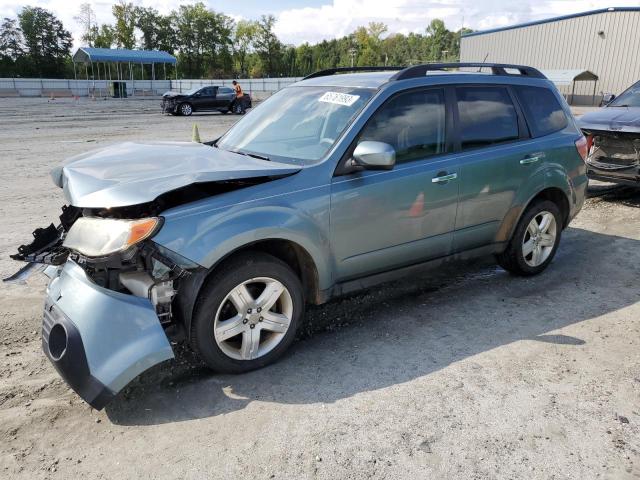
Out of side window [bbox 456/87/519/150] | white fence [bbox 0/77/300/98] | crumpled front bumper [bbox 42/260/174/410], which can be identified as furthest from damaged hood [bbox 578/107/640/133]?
white fence [bbox 0/77/300/98]

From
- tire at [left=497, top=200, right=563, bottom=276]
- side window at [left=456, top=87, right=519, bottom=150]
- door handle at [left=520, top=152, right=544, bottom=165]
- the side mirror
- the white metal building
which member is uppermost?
the white metal building

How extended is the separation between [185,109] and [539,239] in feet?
81.8

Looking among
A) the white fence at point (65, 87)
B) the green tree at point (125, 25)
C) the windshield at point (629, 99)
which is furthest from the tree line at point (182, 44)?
the windshield at point (629, 99)

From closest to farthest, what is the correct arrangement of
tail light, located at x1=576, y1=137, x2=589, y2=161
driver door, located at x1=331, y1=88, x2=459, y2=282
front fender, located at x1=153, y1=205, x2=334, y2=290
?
front fender, located at x1=153, y1=205, x2=334, y2=290 < driver door, located at x1=331, y1=88, x2=459, y2=282 < tail light, located at x1=576, y1=137, x2=589, y2=161

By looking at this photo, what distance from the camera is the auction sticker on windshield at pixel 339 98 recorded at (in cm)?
403

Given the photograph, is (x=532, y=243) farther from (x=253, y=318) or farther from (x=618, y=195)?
(x=618, y=195)

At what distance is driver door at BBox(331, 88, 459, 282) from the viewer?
3760 mm

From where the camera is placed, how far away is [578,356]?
3.81m

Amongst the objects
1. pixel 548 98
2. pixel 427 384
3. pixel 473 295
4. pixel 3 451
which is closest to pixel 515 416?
pixel 427 384

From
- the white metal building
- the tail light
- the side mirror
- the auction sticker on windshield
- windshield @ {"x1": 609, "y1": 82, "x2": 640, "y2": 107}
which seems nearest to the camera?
the side mirror

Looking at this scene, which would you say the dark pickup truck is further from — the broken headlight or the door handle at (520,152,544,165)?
the broken headlight

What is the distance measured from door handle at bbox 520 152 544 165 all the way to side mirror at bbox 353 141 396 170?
1.76 m

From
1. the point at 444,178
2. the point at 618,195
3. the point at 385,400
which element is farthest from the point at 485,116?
the point at 618,195

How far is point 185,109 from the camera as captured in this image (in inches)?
1081
